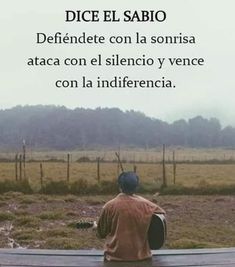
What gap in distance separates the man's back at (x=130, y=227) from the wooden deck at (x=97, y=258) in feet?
0.23

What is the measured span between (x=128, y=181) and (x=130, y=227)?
0.93 ft

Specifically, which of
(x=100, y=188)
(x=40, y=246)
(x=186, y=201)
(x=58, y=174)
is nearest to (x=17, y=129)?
(x=58, y=174)

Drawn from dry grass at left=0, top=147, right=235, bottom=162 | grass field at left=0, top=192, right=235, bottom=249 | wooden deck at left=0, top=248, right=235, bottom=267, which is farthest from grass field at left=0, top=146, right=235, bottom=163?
wooden deck at left=0, top=248, right=235, bottom=267

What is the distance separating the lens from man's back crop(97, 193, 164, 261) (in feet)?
12.4

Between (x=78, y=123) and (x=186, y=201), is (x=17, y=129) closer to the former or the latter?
(x=78, y=123)

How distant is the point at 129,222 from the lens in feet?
12.5

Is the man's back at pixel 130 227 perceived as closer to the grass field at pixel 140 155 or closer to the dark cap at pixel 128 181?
the dark cap at pixel 128 181

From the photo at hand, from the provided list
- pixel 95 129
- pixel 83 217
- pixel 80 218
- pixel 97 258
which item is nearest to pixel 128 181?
pixel 97 258

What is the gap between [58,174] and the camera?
81.4 ft

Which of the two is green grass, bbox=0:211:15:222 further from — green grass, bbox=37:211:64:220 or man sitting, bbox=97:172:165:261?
man sitting, bbox=97:172:165:261

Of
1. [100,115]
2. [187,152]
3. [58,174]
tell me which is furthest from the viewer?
[187,152]

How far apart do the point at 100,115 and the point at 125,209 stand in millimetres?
24359

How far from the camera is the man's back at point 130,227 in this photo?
3.79m

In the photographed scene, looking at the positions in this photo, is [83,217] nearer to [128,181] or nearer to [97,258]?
[97,258]
